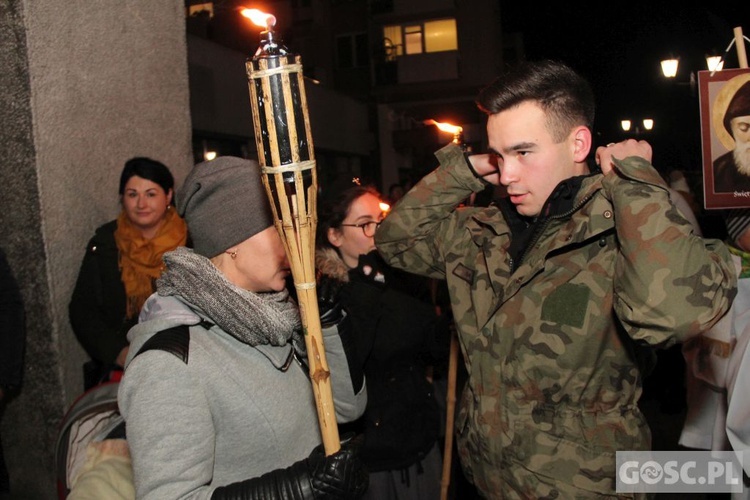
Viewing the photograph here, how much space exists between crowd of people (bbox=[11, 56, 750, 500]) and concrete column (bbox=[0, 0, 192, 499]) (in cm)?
163

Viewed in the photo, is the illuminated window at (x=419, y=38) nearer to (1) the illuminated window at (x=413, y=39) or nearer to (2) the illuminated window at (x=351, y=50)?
(1) the illuminated window at (x=413, y=39)

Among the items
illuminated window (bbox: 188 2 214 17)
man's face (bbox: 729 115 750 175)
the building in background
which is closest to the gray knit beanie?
man's face (bbox: 729 115 750 175)

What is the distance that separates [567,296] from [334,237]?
161 cm

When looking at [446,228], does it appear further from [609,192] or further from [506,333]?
[609,192]

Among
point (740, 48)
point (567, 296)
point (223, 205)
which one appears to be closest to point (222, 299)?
point (223, 205)

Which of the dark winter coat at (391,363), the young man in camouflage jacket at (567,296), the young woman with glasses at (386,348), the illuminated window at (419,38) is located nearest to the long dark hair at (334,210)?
the young woman with glasses at (386,348)

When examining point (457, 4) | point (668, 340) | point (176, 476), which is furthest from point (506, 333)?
point (457, 4)

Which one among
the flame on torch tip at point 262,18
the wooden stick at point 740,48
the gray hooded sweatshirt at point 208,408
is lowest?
the gray hooded sweatshirt at point 208,408

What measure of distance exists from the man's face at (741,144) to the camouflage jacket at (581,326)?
106cm

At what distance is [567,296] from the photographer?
224 cm

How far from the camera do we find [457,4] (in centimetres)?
2619

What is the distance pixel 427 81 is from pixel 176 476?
2536 cm

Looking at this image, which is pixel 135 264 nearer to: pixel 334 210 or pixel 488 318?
pixel 334 210

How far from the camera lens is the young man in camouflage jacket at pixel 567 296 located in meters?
1.96
